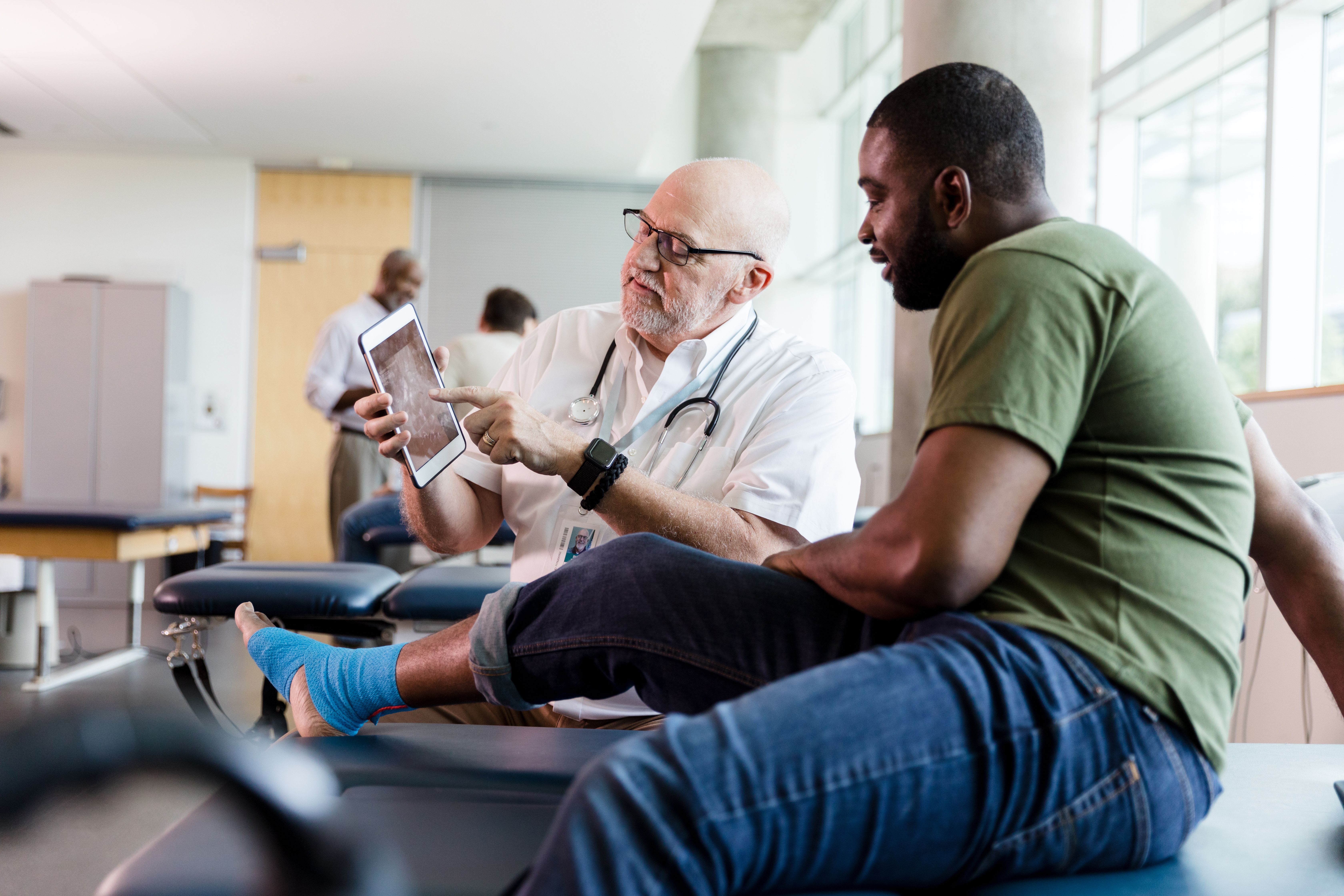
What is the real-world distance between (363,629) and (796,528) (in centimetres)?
134

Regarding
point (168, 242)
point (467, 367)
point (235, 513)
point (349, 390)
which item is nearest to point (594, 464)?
point (467, 367)

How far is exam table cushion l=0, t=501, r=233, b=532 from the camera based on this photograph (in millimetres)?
3828

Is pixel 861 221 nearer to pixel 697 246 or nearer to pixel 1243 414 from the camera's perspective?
pixel 697 246

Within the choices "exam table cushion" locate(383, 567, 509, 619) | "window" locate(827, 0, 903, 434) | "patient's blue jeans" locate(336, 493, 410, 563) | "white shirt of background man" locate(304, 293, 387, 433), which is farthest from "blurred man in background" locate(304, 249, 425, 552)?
"window" locate(827, 0, 903, 434)

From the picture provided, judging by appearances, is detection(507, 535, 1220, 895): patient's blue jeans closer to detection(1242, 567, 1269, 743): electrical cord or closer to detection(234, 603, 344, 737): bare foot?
detection(234, 603, 344, 737): bare foot

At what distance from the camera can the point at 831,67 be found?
27.0ft

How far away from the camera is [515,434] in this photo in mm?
1473

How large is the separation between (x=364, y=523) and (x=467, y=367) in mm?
821

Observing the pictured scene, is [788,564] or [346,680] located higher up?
[788,564]

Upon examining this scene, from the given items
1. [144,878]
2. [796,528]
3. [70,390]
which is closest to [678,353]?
[796,528]

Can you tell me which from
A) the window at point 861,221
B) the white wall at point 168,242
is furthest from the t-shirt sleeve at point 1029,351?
the white wall at point 168,242

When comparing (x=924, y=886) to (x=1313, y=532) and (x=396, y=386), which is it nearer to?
(x=1313, y=532)

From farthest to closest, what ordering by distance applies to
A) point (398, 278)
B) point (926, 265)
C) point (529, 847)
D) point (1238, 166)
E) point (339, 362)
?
1. point (339, 362)
2. point (398, 278)
3. point (1238, 166)
4. point (926, 265)
5. point (529, 847)

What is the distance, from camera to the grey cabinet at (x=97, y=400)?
7.27 m
